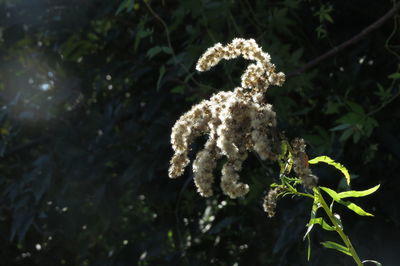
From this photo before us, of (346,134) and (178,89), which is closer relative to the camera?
(346,134)

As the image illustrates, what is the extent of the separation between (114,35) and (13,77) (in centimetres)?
46

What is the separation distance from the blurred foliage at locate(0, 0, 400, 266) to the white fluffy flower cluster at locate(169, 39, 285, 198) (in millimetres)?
778

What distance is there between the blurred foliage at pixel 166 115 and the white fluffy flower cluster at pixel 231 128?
0.78 meters

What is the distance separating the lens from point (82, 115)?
2203 millimetres

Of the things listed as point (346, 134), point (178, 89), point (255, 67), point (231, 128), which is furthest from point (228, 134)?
point (178, 89)

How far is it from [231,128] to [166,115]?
3.80 feet

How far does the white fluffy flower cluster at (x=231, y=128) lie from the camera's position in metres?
0.74

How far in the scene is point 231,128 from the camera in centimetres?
76

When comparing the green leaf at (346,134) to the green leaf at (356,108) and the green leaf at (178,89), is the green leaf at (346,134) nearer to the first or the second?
the green leaf at (356,108)

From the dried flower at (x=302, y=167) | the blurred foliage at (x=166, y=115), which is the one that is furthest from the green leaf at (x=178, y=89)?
the dried flower at (x=302, y=167)

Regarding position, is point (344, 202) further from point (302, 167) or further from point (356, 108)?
point (356, 108)

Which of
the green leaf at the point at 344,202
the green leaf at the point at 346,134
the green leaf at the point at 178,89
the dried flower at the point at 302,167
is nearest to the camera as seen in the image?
the dried flower at the point at 302,167

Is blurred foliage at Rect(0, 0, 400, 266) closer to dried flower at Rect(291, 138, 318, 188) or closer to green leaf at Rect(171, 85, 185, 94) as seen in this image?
green leaf at Rect(171, 85, 185, 94)

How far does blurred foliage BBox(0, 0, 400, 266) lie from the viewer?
1.73 m
